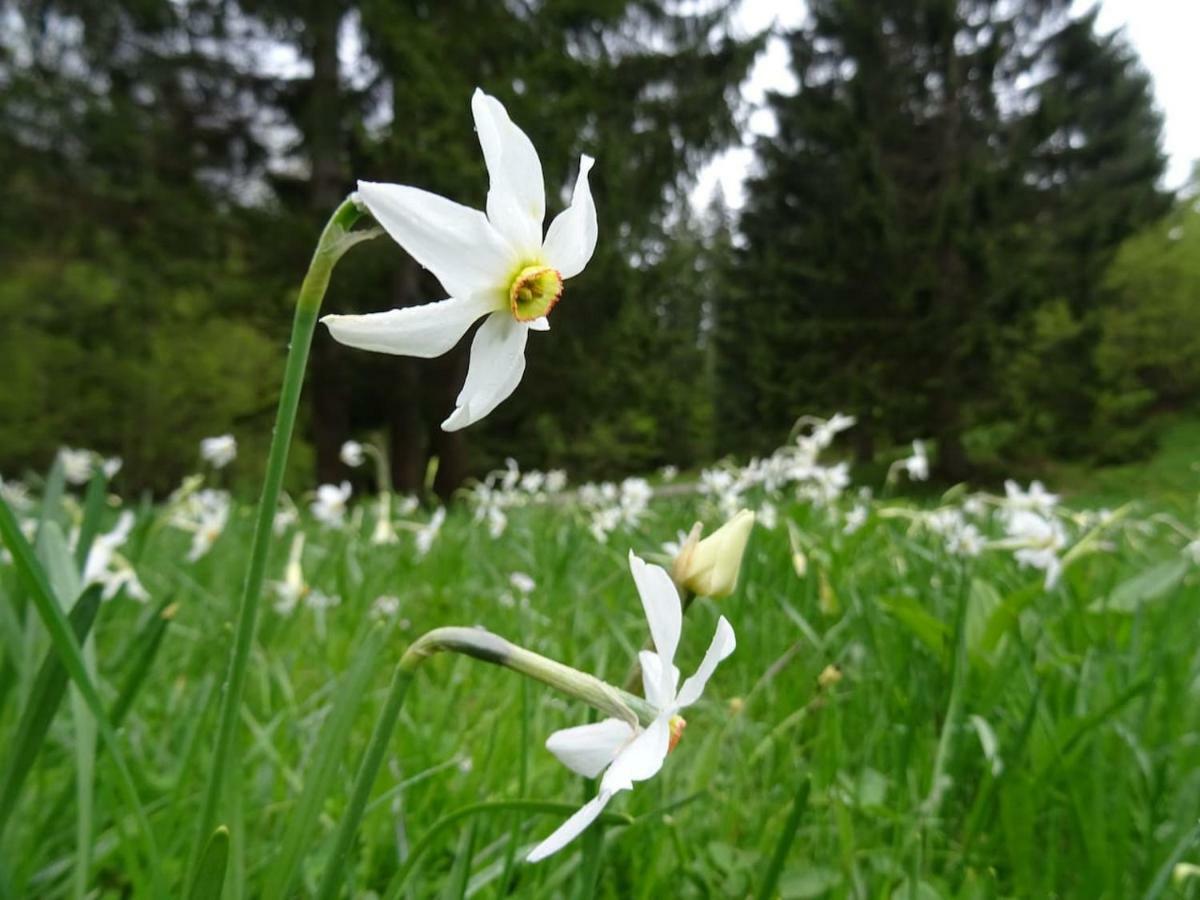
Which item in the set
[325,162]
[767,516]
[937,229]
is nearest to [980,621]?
[767,516]

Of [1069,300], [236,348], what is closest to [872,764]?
[236,348]

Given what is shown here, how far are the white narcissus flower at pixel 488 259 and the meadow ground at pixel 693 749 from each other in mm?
268

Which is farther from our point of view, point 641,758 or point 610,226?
point 610,226

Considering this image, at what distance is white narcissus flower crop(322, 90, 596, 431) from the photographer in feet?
1.34

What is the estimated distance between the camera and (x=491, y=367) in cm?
44

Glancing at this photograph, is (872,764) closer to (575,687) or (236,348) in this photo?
(575,687)

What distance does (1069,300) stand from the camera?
52.7 feet

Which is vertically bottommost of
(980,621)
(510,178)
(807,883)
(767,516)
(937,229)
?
(807,883)

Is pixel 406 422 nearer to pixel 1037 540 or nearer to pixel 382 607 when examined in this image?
pixel 382 607

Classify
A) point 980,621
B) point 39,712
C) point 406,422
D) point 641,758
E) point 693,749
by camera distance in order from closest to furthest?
1. point 641,758
2. point 39,712
3. point 693,749
4. point 980,621
5. point 406,422

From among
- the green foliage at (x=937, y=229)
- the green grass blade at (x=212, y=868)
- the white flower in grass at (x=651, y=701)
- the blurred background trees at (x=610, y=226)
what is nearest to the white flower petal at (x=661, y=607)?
the white flower in grass at (x=651, y=701)

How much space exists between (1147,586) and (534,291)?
1711mm

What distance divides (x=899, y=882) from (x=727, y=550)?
65 cm

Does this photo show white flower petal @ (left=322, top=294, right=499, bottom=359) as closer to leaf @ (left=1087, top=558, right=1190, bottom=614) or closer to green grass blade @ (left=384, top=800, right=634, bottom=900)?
green grass blade @ (left=384, top=800, right=634, bottom=900)
